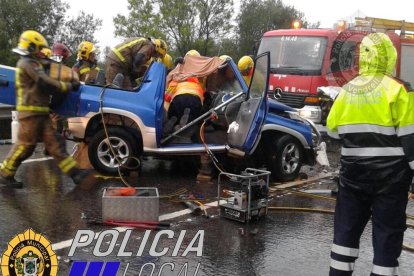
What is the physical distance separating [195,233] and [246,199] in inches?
28.7

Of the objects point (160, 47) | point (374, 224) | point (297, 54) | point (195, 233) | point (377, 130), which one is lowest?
point (195, 233)

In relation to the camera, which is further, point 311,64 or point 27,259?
point 311,64

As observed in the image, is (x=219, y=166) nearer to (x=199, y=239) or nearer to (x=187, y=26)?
(x=199, y=239)

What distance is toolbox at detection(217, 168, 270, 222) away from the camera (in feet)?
18.9

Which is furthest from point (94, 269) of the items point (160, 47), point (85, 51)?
point (85, 51)

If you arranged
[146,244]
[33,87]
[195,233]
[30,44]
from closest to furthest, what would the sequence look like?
[146,244] → [195,233] → [30,44] → [33,87]

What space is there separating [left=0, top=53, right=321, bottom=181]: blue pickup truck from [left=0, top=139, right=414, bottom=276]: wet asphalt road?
0.52 meters

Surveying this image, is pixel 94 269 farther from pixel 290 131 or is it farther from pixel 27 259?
pixel 290 131

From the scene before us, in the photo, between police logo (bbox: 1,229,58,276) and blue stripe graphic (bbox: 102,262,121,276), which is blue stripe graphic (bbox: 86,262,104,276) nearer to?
blue stripe graphic (bbox: 102,262,121,276)

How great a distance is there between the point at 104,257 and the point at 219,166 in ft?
12.1

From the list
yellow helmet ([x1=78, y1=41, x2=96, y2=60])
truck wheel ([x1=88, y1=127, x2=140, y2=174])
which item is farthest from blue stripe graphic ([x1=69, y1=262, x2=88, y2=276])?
yellow helmet ([x1=78, y1=41, x2=96, y2=60])

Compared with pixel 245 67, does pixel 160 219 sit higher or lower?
lower

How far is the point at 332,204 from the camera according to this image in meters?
6.90

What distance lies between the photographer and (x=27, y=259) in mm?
3770
